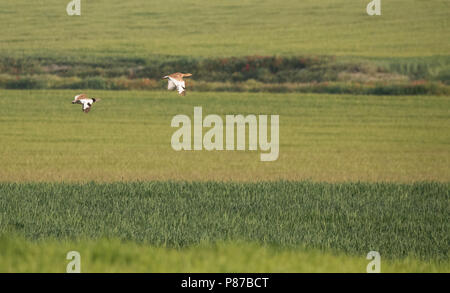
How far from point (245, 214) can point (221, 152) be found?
21.0 feet

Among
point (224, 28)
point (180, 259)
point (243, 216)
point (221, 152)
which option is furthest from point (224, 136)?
point (224, 28)

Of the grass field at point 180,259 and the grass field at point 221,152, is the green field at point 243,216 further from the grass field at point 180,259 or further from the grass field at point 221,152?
the grass field at point 221,152

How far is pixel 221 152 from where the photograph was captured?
52.1 ft

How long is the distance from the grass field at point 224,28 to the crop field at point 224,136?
17cm

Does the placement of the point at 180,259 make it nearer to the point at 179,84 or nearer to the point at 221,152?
the point at 179,84

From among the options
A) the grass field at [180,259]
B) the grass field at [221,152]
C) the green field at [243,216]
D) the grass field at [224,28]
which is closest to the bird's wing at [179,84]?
the green field at [243,216]

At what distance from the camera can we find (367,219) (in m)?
9.42

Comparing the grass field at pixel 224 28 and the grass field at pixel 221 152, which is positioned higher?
the grass field at pixel 224 28

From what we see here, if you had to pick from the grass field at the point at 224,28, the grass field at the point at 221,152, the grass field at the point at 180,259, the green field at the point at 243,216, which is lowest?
the grass field at the point at 180,259


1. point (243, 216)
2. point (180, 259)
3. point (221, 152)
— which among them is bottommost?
point (180, 259)

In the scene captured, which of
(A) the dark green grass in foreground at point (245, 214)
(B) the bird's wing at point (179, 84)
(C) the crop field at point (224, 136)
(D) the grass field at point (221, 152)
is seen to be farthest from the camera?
(D) the grass field at point (221, 152)

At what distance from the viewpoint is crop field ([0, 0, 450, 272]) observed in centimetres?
768

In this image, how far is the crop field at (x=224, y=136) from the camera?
7684mm
